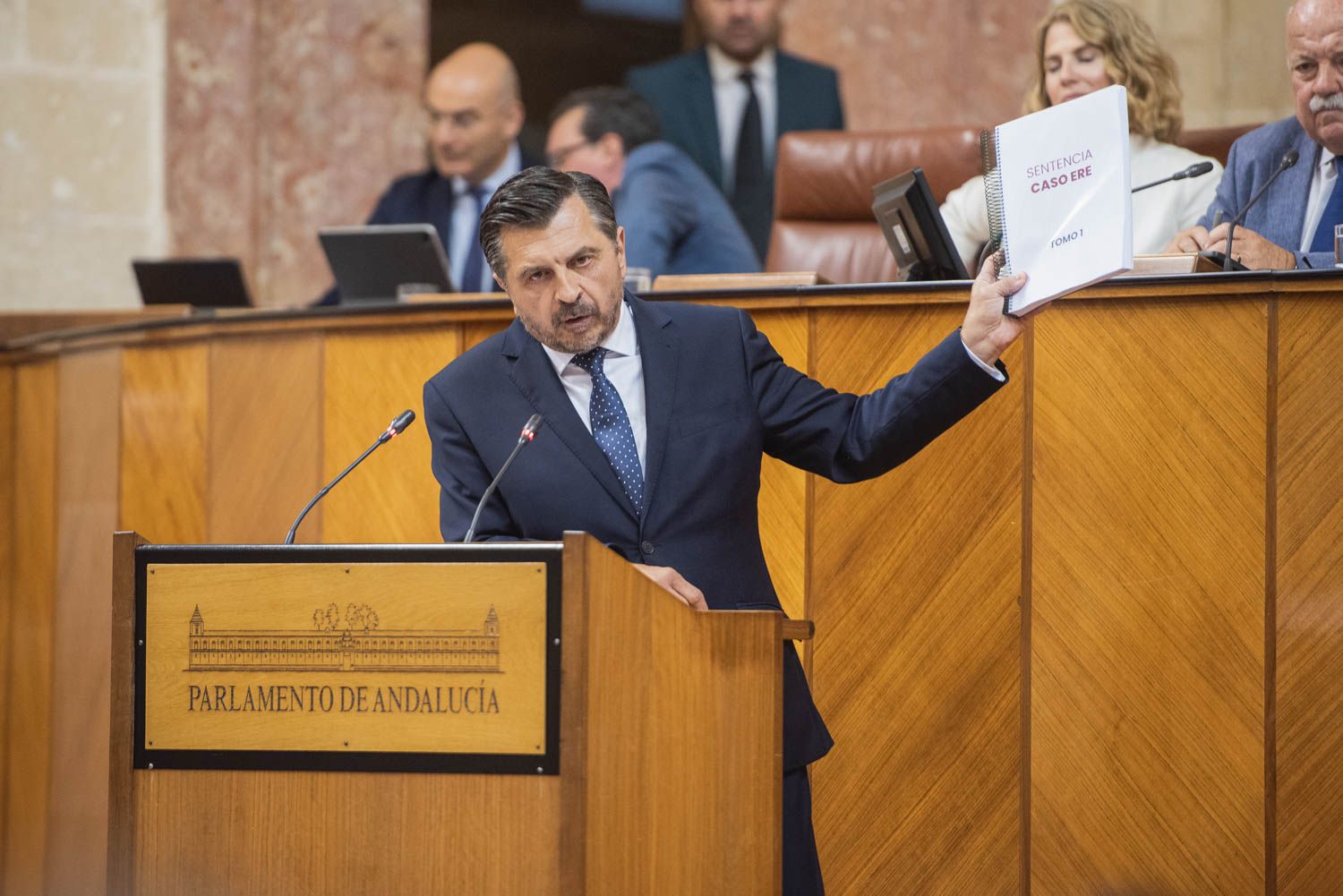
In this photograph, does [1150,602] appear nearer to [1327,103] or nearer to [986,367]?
[986,367]

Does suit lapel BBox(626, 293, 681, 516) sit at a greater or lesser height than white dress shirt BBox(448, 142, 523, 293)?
lesser

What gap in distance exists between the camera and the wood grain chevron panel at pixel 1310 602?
273 centimetres

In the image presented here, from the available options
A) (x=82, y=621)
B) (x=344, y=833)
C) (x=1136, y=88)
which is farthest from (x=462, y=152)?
(x=344, y=833)

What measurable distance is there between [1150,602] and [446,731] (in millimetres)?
1458

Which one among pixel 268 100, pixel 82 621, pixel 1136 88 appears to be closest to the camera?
pixel 1136 88

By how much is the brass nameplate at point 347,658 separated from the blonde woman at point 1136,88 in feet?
7.55

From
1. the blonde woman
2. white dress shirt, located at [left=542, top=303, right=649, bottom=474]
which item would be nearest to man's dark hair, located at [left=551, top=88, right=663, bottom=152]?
the blonde woman

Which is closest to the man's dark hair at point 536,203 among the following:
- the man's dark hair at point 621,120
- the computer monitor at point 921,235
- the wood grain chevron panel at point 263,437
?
the computer monitor at point 921,235

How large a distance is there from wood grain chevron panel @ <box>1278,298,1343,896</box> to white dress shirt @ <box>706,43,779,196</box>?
3.60 meters

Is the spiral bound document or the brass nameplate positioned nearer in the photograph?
the brass nameplate

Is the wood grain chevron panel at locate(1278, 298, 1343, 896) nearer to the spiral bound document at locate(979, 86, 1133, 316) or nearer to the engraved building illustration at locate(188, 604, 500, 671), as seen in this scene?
the spiral bound document at locate(979, 86, 1133, 316)

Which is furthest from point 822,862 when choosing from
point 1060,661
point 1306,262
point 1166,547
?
point 1306,262

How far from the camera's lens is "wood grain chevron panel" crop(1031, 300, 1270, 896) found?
2789mm

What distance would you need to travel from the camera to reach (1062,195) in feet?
6.91
